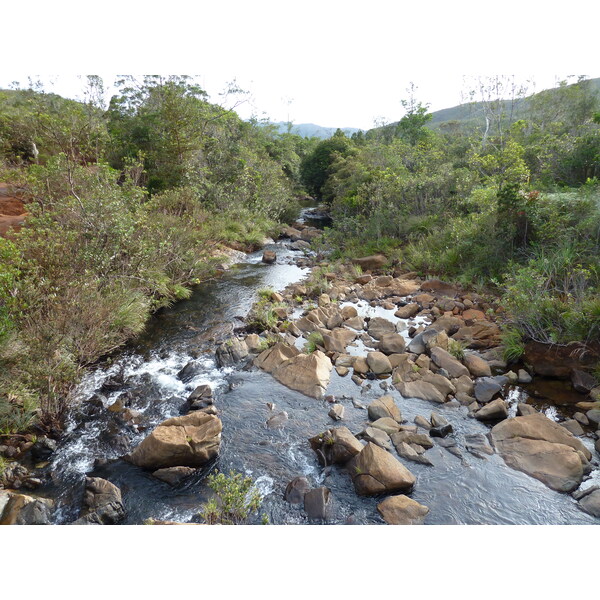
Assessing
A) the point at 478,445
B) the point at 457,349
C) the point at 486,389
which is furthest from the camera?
the point at 457,349

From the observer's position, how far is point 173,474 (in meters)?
4.12

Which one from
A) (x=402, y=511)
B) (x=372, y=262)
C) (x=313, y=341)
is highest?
(x=372, y=262)

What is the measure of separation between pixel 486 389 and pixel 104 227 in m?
7.41

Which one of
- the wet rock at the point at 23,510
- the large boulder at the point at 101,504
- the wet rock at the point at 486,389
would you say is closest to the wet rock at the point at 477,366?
the wet rock at the point at 486,389

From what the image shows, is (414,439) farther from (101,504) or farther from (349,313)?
(349,313)

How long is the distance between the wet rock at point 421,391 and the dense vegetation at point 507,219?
6.76 ft

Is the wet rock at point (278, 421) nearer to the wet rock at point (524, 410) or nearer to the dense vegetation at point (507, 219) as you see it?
the wet rock at point (524, 410)

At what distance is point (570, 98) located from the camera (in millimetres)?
21219

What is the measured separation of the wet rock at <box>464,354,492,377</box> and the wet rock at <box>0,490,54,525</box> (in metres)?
6.04

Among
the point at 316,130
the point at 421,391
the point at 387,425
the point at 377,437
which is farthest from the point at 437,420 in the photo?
the point at 316,130

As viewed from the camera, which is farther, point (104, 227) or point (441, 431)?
point (104, 227)

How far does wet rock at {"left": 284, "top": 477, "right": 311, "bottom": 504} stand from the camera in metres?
3.80
